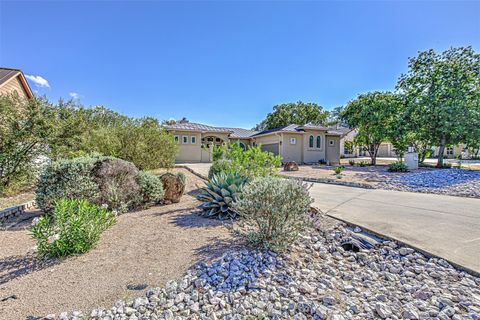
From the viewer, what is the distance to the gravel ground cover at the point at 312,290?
7.13ft

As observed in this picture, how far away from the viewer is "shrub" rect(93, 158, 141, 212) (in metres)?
5.33

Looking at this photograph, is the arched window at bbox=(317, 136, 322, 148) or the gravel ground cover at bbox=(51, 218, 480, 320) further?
the arched window at bbox=(317, 136, 322, 148)

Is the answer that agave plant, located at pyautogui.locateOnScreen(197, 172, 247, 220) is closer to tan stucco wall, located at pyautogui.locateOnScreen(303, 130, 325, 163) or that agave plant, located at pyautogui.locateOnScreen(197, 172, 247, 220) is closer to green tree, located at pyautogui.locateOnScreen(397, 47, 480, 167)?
green tree, located at pyautogui.locateOnScreen(397, 47, 480, 167)

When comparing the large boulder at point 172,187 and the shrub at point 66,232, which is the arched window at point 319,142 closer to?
the large boulder at point 172,187

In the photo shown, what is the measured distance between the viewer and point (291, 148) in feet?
71.8

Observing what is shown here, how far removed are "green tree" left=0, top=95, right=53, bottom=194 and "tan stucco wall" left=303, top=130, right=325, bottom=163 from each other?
19.7 m

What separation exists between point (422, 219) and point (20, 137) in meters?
11.4

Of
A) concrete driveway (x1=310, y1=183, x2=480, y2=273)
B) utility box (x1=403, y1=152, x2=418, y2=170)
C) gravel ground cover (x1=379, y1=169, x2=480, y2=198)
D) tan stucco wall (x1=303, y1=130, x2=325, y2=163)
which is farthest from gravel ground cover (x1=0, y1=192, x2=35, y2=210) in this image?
tan stucco wall (x1=303, y1=130, x2=325, y2=163)

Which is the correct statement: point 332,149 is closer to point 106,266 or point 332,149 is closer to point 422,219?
point 422,219

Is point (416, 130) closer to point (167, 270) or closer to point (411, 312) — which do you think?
point (411, 312)

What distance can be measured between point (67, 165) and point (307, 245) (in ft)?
18.0

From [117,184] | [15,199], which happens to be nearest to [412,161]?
[117,184]

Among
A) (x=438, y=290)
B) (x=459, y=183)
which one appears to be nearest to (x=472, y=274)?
(x=438, y=290)

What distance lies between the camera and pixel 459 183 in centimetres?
885
